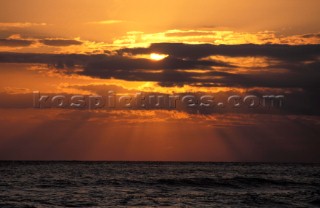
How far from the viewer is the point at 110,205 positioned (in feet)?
107

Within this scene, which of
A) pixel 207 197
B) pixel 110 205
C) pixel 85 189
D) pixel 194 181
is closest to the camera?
pixel 110 205

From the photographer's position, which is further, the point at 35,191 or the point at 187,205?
the point at 35,191

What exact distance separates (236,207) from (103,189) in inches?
590

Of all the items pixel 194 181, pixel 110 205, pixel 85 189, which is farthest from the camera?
pixel 194 181

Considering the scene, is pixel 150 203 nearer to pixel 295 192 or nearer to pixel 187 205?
pixel 187 205

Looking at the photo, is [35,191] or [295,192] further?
[295,192]

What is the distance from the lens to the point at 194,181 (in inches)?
Answer: 2238

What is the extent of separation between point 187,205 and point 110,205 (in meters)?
5.00

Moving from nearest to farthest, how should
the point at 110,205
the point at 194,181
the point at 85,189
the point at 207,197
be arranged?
the point at 110,205 < the point at 207,197 < the point at 85,189 < the point at 194,181

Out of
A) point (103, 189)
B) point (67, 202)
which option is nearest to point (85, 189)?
point (103, 189)

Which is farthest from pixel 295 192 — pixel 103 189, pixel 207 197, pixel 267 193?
pixel 103 189

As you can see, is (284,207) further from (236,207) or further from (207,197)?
(207,197)

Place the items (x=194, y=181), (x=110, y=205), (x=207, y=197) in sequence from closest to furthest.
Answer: (x=110, y=205) < (x=207, y=197) < (x=194, y=181)

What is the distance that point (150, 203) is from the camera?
3419 cm
